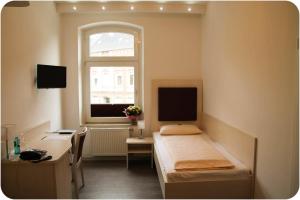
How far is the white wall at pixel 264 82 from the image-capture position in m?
2.11

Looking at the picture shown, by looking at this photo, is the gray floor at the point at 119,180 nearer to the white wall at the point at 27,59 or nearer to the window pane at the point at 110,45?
the white wall at the point at 27,59

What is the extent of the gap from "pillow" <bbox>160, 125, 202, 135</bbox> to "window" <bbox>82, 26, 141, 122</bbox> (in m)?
0.94

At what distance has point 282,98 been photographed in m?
2.20

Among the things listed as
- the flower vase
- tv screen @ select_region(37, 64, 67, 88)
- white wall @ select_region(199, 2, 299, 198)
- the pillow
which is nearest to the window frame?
tv screen @ select_region(37, 64, 67, 88)

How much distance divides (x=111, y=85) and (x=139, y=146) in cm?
128

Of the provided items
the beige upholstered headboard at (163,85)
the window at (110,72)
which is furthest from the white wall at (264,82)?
the window at (110,72)

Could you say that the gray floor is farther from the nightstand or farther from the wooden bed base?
the wooden bed base

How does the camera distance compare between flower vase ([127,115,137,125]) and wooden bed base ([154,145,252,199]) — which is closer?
wooden bed base ([154,145,252,199])

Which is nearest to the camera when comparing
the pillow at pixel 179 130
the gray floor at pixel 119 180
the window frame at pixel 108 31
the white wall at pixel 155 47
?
the gray floor at pixel 119 180

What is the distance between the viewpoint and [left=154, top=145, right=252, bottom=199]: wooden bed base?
8.89ft

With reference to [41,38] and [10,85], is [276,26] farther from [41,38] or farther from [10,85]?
[41,38]

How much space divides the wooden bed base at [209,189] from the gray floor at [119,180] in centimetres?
68

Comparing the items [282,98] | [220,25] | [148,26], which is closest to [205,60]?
[220,25]

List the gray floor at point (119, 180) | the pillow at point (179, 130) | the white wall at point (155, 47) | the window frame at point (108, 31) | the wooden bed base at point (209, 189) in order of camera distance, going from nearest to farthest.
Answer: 1. the wooden bed base at point (209, 189)
2. the gray floor at point (119, 180)
3. the pillow at point (179, 130)
4. the white wall at point (155, 47)
5. the window frame at point (108, 31)
